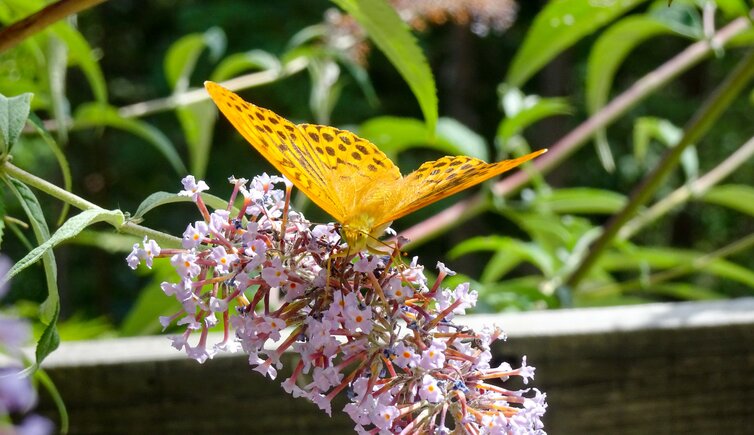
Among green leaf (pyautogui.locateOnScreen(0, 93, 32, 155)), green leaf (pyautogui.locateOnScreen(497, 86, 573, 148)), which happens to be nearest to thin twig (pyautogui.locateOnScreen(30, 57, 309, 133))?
green leaf (pyautogui.locateOnScreen(497, 86, 573, 148))

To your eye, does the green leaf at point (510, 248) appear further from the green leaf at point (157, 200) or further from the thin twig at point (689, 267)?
the green leaf at point (157, 200)

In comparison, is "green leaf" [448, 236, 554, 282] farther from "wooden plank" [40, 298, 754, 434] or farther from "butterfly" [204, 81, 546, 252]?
"butterfly" [204, 81, 546, 252]

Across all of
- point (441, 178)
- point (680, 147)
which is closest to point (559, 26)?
point (680, 147)

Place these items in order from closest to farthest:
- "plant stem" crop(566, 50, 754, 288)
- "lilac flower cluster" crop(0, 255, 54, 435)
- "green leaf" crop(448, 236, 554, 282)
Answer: "lilac flower cluster" crop(0, 255, 54, 435) → "plant stem" crop(566, 50, 754, 288) → "green leaf" crop(448, 236, 554, 282)

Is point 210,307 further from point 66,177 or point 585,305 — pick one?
point 585,305

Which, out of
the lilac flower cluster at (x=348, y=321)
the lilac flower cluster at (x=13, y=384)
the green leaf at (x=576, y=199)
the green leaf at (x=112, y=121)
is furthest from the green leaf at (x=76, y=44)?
the green leaf at (x=576, y=199)

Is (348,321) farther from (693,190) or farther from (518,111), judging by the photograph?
(693,190)
